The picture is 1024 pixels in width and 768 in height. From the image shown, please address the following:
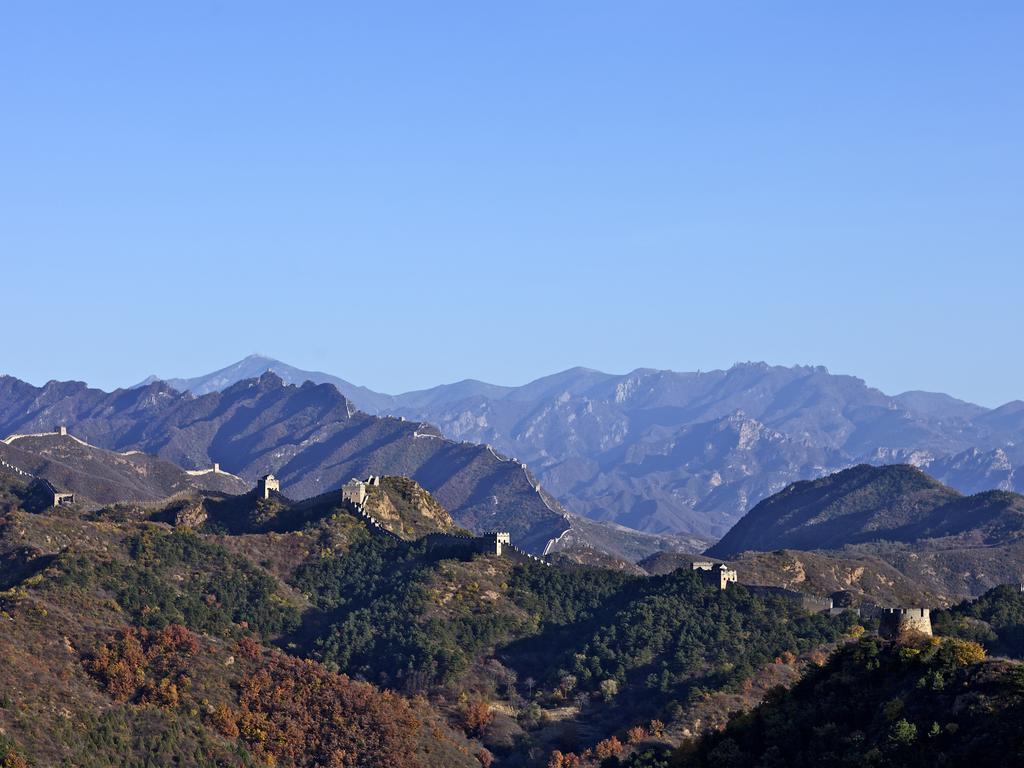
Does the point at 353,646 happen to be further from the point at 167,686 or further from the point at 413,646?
the point at 167,686

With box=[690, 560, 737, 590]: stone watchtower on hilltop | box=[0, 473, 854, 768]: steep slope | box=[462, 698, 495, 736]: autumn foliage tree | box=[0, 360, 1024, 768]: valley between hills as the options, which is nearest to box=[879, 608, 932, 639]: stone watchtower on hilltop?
box=[0, 360, 1024, 768]: valley between hills

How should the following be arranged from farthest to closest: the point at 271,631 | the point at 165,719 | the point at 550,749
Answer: the point at 271,631, the point at 550,749, the point at 165,719

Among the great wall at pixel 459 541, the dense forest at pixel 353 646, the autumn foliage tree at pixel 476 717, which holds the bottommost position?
the autumn foliage tree at pixel 476 717

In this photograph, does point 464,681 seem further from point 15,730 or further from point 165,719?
point 15,730

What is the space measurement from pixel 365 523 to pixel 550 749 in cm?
5518

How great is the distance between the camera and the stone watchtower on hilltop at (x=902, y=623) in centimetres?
8834

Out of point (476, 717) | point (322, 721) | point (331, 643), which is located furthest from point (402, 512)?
point (322, 721)

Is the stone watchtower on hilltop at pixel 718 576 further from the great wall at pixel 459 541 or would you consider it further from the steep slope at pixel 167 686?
the steep slope at pixel 167 686

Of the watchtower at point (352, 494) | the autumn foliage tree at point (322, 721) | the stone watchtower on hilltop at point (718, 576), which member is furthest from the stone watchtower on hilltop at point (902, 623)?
the watchtower at point (352, 494)

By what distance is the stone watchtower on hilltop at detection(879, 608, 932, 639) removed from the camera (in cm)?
8834

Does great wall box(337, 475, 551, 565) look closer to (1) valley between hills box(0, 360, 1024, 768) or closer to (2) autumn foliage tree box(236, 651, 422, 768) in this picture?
(1) valley between hills box(0, 360, 1024, 768)

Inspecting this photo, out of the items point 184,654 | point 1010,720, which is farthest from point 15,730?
point 1010,720

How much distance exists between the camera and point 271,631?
157000mm

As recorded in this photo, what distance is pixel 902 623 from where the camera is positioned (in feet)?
293
